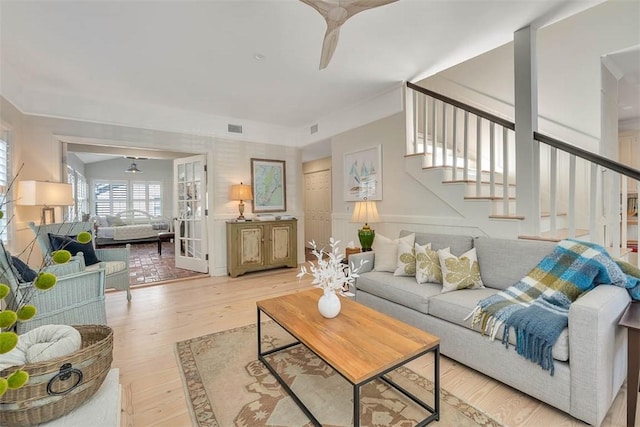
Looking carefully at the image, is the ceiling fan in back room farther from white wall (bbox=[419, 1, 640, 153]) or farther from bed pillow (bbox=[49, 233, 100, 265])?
bed pillow (bbox=[49, 233, 100, 265])

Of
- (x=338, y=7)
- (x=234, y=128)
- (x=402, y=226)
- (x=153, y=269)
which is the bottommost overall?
(x=153, y=269)

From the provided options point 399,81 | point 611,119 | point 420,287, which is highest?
point 399,81

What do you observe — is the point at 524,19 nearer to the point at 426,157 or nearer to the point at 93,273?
the point at 426,157

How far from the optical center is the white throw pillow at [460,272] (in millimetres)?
2338

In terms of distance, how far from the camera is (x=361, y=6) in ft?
5.68

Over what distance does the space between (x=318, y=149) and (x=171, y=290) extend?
142 inches

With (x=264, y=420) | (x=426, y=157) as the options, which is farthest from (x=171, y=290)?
(x=426, y=157)

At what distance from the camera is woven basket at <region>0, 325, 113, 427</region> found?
3.12 feet

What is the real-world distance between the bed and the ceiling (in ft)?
16.5

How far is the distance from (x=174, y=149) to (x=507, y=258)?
4.51 meters

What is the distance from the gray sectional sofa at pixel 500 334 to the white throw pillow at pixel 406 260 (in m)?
0.07

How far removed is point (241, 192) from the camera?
4766mm

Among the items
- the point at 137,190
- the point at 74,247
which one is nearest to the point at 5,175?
the point at 74,247

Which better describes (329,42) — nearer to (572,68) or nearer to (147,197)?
(572,68)
